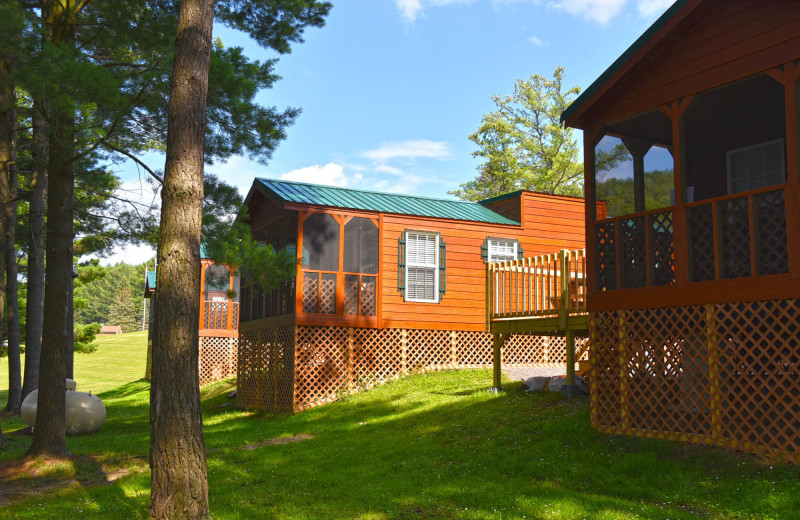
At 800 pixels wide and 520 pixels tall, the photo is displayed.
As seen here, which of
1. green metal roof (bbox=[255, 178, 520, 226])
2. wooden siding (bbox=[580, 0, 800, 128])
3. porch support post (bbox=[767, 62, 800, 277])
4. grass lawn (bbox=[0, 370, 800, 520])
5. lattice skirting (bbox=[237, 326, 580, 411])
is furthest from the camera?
green metal roof (bbox=[255, 178, 520, 226])

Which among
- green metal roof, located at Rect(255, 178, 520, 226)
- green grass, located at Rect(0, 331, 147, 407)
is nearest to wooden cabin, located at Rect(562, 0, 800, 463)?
green metal roof, located at Rect(255, 178, 520, 226)

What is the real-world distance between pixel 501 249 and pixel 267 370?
23.3 feet

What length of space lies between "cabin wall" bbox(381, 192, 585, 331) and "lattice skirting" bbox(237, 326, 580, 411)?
0.37 metres

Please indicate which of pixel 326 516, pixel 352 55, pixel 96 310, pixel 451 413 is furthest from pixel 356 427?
pixel 96 310

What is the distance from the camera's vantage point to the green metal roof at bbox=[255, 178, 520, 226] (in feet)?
59.3

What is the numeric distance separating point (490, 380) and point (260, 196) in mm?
8303

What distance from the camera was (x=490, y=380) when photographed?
16.1 metres

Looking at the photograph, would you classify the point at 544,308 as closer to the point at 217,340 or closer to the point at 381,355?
the point at 381,355

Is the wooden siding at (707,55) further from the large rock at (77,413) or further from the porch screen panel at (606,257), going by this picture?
the large rock at (77,413)

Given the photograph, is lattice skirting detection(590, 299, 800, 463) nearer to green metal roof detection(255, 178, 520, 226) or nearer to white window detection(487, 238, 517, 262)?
green metal roof detection(255, 178, 520, 226)

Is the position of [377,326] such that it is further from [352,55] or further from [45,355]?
[352,55]

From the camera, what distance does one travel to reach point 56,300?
11477 mm

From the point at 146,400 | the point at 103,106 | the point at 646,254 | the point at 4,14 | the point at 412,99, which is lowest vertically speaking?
the point at 146,400

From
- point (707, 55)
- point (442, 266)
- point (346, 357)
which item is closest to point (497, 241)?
point (442, 266)
